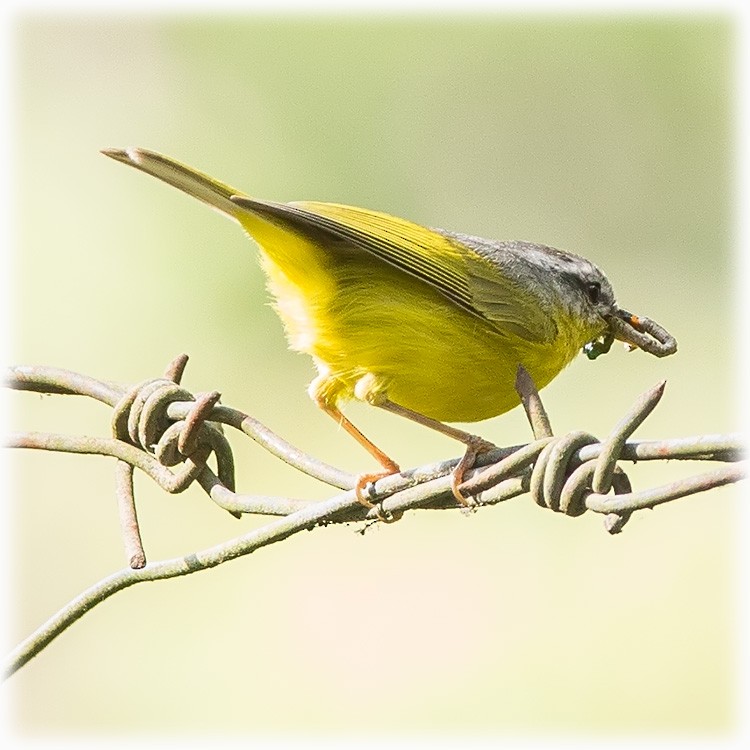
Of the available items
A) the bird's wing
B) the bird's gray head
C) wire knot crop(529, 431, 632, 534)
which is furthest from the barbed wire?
the bird's gray head

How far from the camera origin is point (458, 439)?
11.9 ft

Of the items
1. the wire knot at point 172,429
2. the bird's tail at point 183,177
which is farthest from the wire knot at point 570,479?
the bird's tail at point 183,177

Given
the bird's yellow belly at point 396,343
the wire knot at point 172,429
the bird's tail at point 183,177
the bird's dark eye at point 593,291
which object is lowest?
the wire knot at point 172,429

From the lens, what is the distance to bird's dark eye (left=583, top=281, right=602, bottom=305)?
446cm

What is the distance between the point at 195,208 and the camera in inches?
340

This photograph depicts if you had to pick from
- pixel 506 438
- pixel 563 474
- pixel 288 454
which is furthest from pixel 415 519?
pixel 563 474

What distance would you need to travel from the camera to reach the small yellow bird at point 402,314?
3842mm

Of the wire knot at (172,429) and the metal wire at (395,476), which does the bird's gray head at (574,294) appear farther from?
the wire knot at (172,429)

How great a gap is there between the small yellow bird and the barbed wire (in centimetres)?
101

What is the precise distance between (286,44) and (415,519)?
16.5 ft

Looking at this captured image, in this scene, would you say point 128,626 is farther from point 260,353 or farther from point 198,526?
point 260,353

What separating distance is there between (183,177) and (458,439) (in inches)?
47.3

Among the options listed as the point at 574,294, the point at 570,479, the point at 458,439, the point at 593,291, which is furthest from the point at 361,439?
the point at 570,479

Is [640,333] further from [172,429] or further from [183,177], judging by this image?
[172,429]
